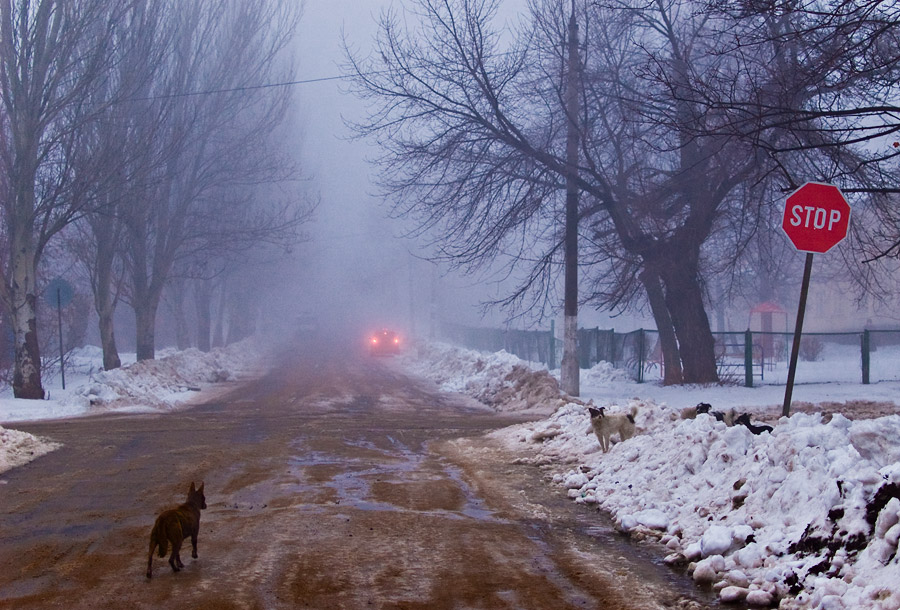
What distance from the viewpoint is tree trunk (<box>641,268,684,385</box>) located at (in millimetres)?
23719

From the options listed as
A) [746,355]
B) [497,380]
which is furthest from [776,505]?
[497,380]

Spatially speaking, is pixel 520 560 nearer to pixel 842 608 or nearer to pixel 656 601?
pixel 656 601

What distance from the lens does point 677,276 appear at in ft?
73.9

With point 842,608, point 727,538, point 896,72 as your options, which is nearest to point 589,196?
point 896,72

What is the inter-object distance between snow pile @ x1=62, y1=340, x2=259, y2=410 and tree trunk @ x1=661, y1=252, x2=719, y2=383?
13765 millimetres

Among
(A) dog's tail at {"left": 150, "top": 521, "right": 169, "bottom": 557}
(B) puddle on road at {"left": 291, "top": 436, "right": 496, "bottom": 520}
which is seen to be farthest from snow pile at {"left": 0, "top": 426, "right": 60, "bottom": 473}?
(A) dog's tail at {"left": 150, "top": 521, "right": 169, "bottom": 557}

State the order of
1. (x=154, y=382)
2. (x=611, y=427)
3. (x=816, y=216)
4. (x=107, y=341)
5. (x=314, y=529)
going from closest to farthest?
1. (x=314, y=529)
2. (x=816, y=216)
3. (x=611, y=427)
4. (x=154, y=382)
5. (x=107, y=341)

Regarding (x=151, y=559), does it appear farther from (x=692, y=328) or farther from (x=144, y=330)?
(x=144, y=330)

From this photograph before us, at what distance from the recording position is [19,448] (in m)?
13.1

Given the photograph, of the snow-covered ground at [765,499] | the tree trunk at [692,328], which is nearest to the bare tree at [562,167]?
the tree trunk at [692,328]

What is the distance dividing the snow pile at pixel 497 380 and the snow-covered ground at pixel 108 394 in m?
8.36

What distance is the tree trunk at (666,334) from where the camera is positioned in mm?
23719

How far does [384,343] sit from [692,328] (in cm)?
2976

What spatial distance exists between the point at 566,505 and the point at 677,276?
1415 cm
